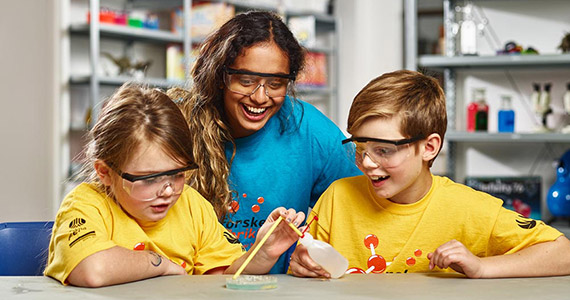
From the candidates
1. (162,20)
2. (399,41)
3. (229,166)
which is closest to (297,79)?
(229,166)

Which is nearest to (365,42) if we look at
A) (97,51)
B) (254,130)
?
(97,51)

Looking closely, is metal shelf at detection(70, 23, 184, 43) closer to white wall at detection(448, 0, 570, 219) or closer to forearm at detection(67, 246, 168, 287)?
white wall at detection(448, 0, 570, 219)

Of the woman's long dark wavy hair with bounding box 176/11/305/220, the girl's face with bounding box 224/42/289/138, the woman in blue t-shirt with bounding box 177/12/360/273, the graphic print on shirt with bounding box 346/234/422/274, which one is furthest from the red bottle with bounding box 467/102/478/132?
the graphic print on shirt with bounding box 346/234/422/274

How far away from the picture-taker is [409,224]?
169cm

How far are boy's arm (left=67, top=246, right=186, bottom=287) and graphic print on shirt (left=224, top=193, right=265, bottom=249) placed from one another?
589 mm

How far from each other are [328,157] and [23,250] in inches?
35.4

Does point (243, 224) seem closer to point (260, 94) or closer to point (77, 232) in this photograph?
point (260, 94)

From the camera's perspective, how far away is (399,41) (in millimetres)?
5949

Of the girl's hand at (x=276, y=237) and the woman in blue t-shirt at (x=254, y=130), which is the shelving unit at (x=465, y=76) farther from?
the girl's hand at (x=276, y=237)

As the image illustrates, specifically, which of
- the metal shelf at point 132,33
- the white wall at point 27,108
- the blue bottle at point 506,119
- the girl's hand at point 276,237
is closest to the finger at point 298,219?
the girl's hand at point 276,237

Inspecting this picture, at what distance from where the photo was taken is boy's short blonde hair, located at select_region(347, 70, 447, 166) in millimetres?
1621

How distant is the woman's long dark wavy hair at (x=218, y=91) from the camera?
1908mm

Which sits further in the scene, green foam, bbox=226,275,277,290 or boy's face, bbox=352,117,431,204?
boy's face, bbox=352,117,431,204

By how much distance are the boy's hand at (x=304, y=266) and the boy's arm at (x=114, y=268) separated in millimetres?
268
